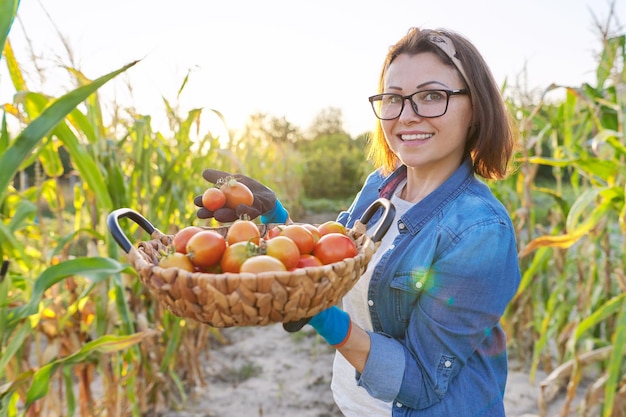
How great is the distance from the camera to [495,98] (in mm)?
1251

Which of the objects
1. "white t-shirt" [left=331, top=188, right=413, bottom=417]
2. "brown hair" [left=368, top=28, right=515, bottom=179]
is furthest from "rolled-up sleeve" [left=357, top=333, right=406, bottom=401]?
"brown hair" [left=368, top=28, right=515, bottom=179]

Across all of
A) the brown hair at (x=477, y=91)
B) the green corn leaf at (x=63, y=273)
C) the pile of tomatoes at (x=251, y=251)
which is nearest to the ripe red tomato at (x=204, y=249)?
the pile of tomatoes at (x=251, y=251)

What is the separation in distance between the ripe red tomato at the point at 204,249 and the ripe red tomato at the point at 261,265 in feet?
0.40

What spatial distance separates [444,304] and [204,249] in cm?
50

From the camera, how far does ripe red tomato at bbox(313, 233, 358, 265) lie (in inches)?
39.5

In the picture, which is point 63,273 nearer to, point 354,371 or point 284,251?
point 284,251

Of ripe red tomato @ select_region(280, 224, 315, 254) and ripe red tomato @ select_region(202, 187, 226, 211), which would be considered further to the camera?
ripe red tomato @ select_region(202, 187, 226, 211)

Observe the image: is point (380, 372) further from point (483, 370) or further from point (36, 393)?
point (36, 393)

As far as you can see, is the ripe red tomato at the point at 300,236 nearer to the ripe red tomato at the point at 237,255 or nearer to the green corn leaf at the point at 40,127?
the ripe red tomato at the point at 237,255

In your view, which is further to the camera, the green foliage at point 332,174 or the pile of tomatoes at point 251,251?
the green foliage at point 332,174

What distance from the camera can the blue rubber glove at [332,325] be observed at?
3.31 ft

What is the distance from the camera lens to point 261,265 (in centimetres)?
86

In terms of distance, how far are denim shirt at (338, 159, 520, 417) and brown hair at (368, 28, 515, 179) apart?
0.12m

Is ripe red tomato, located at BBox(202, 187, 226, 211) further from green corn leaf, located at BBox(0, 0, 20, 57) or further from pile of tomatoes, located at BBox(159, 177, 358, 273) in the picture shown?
green corn leaf, located at BBox(0, 0, 20, 57)
